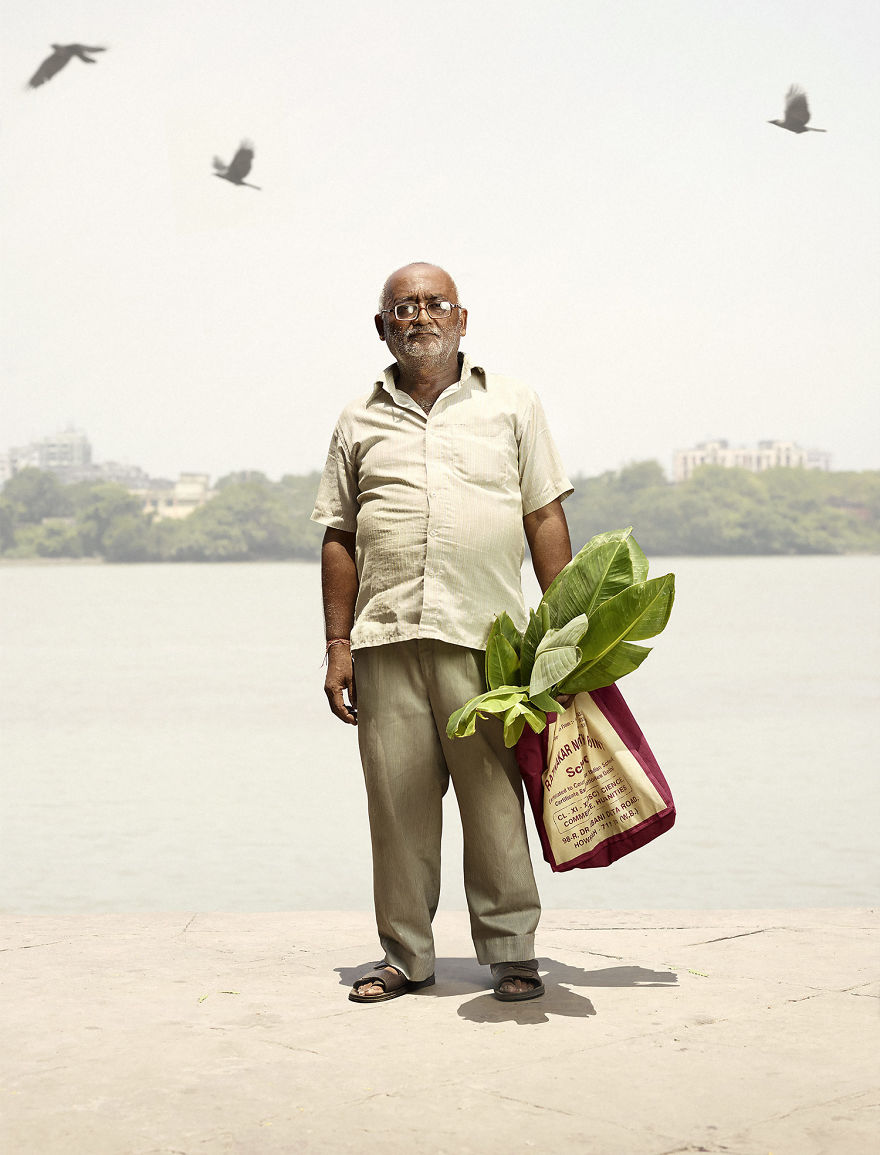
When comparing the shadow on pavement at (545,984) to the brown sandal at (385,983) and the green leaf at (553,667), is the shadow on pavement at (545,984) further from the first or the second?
the green leaf at (553,667)

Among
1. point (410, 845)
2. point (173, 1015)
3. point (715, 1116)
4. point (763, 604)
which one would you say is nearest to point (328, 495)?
point (410, 845)

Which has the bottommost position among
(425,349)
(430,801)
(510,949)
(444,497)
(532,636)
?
(510,949)

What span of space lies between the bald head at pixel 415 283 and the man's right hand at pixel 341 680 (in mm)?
864

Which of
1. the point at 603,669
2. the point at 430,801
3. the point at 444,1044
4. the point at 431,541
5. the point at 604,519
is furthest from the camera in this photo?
the point at 604,519

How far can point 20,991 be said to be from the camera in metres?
3.95

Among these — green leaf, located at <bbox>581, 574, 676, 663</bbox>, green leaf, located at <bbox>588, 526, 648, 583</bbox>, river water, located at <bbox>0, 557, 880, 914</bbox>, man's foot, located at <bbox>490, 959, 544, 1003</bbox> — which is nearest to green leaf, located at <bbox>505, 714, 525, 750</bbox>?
green leaf, located at <bbox>581, 574, 676, 663</bbox>

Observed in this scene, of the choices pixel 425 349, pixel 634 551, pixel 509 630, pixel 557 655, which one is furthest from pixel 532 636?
pixel 425 349

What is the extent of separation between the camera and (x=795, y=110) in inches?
820

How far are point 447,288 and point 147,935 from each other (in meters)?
2.03

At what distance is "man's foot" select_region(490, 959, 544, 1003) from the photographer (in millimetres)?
3822

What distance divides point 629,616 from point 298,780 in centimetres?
855

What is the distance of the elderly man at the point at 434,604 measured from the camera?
153 inches

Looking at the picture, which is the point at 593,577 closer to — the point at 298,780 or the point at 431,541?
the point at 431,541

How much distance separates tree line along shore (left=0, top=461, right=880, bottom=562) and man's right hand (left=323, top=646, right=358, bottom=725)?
8171 cm
